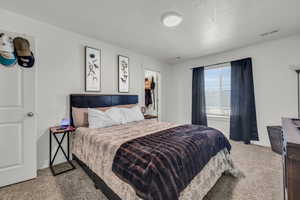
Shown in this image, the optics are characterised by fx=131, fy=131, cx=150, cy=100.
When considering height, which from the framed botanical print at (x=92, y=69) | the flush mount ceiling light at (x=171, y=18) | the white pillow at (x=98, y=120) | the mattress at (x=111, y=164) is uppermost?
the flush mount ceiling light at (x=171, y=18)

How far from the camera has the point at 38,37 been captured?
7.36 ft

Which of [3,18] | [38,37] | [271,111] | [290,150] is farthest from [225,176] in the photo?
[3,18]

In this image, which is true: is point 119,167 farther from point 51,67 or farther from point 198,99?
point 198,99

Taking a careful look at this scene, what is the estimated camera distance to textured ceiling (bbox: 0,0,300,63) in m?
1.85

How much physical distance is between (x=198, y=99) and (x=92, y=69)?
10.6 ft

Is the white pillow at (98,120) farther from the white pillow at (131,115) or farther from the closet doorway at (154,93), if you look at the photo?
the closet doorway at (154,93)

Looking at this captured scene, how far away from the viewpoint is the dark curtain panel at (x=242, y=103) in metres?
3.26

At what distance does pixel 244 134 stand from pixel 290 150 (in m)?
2.97

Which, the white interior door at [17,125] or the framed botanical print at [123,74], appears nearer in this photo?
the white interior door at [17,125]

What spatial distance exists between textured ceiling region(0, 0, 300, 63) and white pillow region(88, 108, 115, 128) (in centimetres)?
162

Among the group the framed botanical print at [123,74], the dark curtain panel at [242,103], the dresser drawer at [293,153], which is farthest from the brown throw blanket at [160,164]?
the dark curtain panel at [242,103]

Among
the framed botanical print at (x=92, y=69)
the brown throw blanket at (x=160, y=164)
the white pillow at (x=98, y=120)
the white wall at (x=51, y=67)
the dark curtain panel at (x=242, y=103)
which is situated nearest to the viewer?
the brown throw blanket at (x=160, y=164)

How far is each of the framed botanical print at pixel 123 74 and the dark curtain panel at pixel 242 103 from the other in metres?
2.85

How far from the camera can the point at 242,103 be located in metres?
3.39
